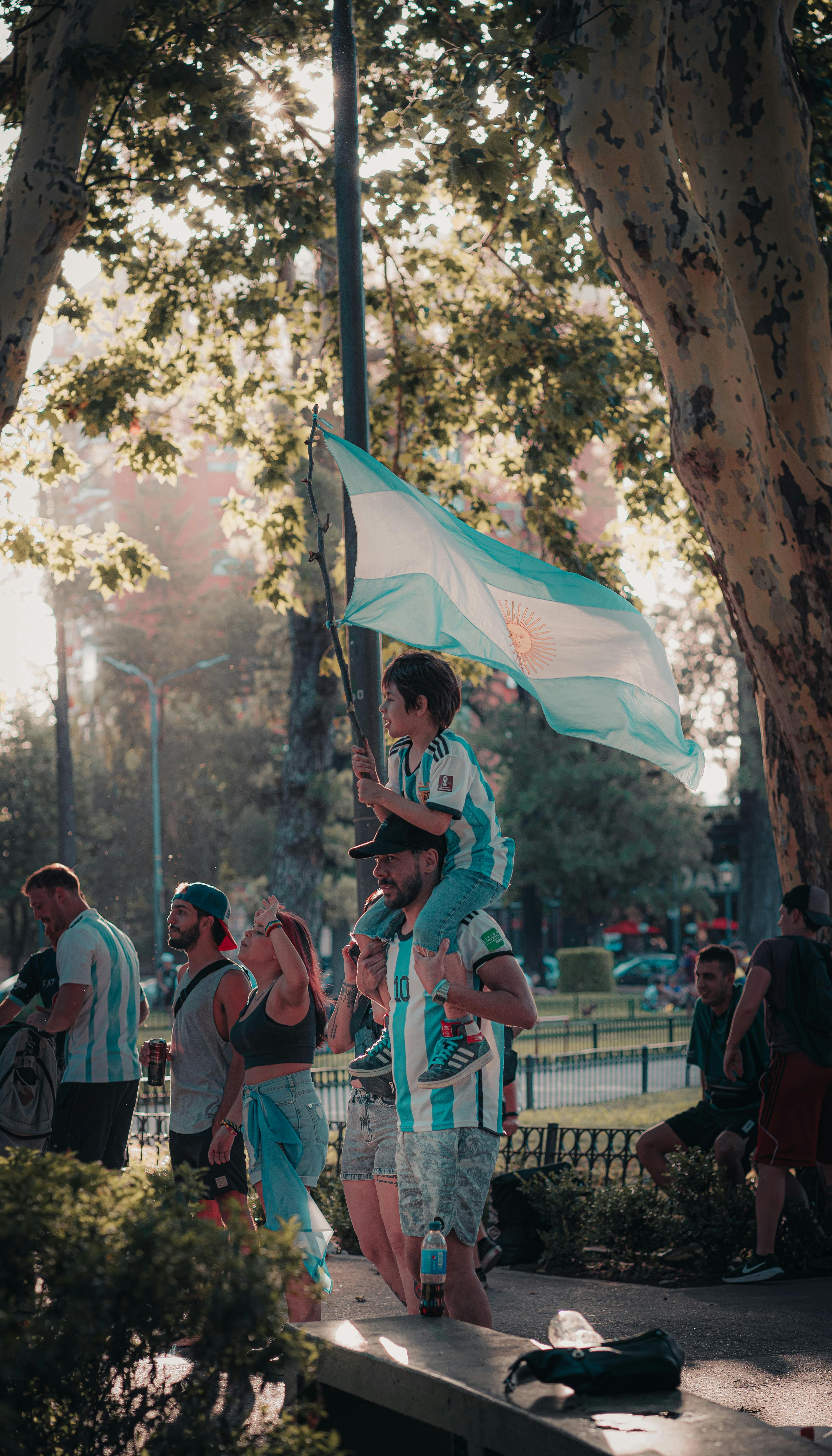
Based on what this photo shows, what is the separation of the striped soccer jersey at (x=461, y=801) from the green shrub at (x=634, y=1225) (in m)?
4.51

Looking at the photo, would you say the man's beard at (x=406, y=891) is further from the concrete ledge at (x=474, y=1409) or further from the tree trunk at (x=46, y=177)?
the tree trunk at (x=46, y=177)

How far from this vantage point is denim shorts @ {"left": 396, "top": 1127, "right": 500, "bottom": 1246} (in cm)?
409

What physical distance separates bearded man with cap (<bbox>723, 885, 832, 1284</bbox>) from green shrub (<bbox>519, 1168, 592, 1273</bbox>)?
39.1 inches

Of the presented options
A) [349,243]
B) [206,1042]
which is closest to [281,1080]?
[206,1042]

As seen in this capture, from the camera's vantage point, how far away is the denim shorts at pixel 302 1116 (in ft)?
18.3

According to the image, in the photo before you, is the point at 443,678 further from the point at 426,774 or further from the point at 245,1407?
the point at 245,1407

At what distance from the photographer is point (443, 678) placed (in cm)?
464

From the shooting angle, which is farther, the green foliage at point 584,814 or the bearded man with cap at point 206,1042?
the green foliage at point 584,814

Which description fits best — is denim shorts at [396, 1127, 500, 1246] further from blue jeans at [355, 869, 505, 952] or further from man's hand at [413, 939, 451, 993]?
blue jeans at [355, 869, 505, 952]

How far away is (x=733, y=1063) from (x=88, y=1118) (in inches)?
144

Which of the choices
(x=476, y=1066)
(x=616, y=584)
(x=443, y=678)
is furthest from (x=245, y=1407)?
(x=616, y=584)

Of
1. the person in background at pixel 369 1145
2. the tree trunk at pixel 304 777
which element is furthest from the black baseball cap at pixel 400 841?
the tree trunk at pixel 304 777

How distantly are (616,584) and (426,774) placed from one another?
31.5 feet

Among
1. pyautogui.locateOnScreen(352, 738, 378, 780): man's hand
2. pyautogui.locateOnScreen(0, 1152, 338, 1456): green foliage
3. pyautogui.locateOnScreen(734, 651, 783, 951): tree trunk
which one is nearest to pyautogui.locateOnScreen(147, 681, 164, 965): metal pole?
pyautogui.locateOnScreen(734, 651, 783, 951): tree trunk
